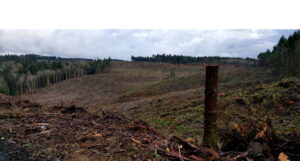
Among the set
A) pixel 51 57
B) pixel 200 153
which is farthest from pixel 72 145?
pixel 51 57

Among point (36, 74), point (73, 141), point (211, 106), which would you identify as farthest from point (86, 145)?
point (36, 74)

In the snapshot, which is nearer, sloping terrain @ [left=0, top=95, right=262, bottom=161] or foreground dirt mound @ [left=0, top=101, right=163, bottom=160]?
sloping terrain @ [left=0, top=95, right=262, bottom=161]

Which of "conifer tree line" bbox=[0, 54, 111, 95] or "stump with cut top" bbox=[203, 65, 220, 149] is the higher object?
"stump with cut top" bbox=[203, 65, 220, 149]

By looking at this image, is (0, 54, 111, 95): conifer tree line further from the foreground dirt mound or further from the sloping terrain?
the sloping terrain

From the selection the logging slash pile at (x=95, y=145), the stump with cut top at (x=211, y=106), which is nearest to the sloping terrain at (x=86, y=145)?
the logging slash pile at (x=95, y=145)

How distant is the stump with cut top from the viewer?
121 inches

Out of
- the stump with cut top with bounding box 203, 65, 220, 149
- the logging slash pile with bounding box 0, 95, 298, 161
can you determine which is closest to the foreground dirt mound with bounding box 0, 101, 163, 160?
the logging slash pile with bounding box 0, 95, 298, 161

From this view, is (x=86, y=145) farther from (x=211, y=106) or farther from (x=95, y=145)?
(x=211, y=106)

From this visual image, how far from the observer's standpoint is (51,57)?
559ft

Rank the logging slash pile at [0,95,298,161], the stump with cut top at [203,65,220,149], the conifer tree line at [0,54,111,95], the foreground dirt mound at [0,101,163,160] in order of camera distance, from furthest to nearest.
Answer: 1. the conifer tree line at [0,54,111,95]
2. the stump with cut top at [203,65,220,149]
3. the foreground dirt mound at [0,101,163,160]
4. the logging slash pile at [0,95,298,161]

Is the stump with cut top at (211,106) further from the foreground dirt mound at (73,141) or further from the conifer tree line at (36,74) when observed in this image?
the conifer tree line at (36,74)

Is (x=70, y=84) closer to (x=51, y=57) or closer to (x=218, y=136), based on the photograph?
(x=218, y=136)

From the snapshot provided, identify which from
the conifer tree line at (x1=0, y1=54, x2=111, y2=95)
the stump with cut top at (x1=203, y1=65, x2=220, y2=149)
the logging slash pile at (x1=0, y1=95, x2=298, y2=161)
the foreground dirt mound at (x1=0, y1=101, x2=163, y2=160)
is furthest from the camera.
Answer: the conifer tree line at (x1=0, y1=54, x2=111, y2=95)

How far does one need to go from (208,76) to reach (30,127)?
3525 mm
